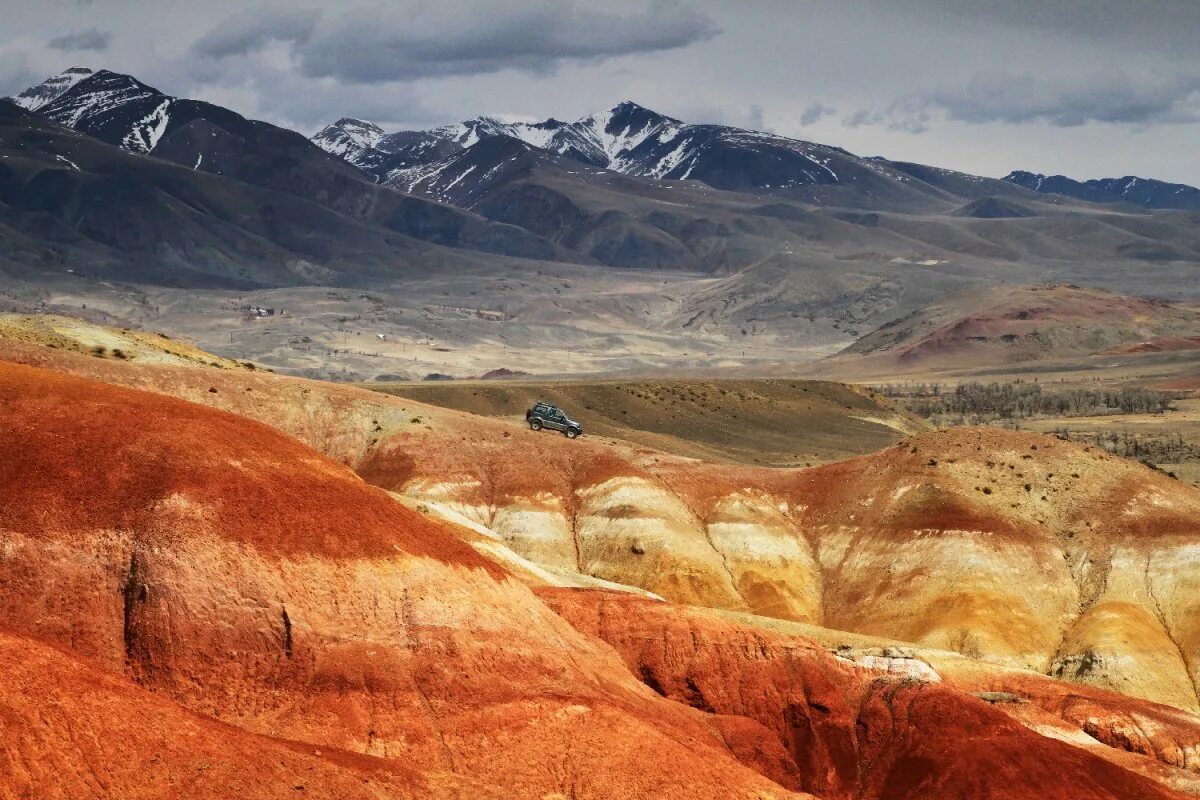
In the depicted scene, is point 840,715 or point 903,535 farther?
point 903,535

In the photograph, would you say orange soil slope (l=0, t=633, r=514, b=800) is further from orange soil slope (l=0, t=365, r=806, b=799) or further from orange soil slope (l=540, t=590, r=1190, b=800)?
orange soil slope (l=540, t=590, r=1190, b=800)

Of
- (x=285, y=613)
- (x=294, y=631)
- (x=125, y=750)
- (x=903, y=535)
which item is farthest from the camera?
(x=903, y=535)

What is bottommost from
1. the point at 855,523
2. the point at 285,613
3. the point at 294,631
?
the point at 855,523

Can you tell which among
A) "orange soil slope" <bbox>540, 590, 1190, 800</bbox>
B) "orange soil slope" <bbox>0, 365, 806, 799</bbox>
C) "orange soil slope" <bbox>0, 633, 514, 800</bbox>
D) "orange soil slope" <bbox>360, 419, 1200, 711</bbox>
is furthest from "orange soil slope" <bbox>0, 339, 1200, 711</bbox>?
"orange soil slope" <bbox>0, 633, 514, 800</bbox>

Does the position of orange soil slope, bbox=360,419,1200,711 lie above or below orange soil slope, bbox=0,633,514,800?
below

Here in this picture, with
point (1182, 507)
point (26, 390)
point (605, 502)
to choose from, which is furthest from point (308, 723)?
point (1182, 507)

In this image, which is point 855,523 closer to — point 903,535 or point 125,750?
point 903,535

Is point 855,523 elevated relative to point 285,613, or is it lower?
lower

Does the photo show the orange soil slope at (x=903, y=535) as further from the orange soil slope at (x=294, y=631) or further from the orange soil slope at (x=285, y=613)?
the orange soil slope at (x=285, y=613)

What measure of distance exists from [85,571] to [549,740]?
12.3m

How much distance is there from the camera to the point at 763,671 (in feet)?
165

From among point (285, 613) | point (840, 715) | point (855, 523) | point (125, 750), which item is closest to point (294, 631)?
point (285, 613)

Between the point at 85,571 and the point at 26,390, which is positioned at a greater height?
the point at 26,390

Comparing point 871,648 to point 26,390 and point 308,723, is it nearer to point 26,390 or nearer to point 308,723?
point 308,723
